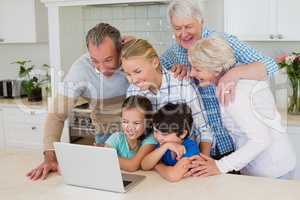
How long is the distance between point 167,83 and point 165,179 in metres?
0.46

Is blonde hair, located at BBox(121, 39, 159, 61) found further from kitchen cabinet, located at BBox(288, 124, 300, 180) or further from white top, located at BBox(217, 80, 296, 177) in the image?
kitchen cabinet, located at BBox(288, 124, 300, 180)

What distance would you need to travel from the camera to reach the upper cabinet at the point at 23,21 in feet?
12.6

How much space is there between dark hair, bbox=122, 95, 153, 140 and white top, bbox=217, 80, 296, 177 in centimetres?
31

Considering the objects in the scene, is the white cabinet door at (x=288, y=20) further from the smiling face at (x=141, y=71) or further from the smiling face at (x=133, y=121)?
the smiling face at (x=133, y=121)

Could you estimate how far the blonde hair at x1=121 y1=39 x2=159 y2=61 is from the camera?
5.41ft

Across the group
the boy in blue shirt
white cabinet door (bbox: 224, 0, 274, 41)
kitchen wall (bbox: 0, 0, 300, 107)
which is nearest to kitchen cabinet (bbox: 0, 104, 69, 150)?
kitchen wall (bbox: 0, 0, 300, 107)

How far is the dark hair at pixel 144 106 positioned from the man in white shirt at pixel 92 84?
0.21 meters

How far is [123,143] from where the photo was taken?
1723mm

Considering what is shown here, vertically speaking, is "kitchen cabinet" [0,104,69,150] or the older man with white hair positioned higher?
the older man with white hair

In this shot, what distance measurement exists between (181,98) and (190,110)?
0.08 m

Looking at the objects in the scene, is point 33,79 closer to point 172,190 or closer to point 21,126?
point 21,126

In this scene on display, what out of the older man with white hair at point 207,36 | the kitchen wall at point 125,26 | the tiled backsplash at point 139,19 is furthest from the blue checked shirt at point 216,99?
the tiled backsplash at point 139,19

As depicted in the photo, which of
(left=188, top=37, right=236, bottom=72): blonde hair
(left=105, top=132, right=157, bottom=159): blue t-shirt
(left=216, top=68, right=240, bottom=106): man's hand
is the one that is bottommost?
(left=105, top=132, right=157, bottom=159): blue t-shirt

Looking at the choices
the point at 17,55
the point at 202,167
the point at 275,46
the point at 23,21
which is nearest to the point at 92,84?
the point at 202,167
